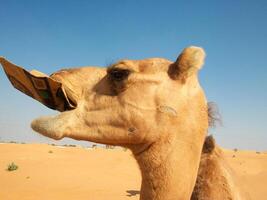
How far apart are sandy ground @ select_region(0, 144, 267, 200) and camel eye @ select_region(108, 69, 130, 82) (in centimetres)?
925

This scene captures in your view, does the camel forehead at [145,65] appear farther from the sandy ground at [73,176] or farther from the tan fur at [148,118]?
the sandy ground at [73,176]

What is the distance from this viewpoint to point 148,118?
3068 mm

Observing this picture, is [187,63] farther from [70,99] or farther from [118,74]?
[70,99]

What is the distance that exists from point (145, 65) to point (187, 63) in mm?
410

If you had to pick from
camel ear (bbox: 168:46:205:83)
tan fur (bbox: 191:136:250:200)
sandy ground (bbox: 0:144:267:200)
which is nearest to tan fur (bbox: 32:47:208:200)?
camel ear (bbox: 168:46:205:83)

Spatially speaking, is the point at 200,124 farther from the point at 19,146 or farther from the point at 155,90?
the point at 19,146

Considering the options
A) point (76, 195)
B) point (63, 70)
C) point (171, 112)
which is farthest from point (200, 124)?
point (76, 195)

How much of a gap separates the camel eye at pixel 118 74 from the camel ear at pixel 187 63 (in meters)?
0.44

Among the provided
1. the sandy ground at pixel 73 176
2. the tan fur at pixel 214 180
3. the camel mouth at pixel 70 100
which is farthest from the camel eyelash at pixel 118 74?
the sandy ground at pixel 73 176

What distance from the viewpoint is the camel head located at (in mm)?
3039

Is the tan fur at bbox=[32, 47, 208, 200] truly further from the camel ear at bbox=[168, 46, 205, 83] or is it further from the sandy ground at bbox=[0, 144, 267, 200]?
the sandy ground at bbox=[0, 144, 267, 200]

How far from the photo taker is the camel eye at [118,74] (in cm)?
319

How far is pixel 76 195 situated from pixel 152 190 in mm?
11909

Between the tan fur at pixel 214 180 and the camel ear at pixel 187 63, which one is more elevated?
the camel ear at pixel 187 63
